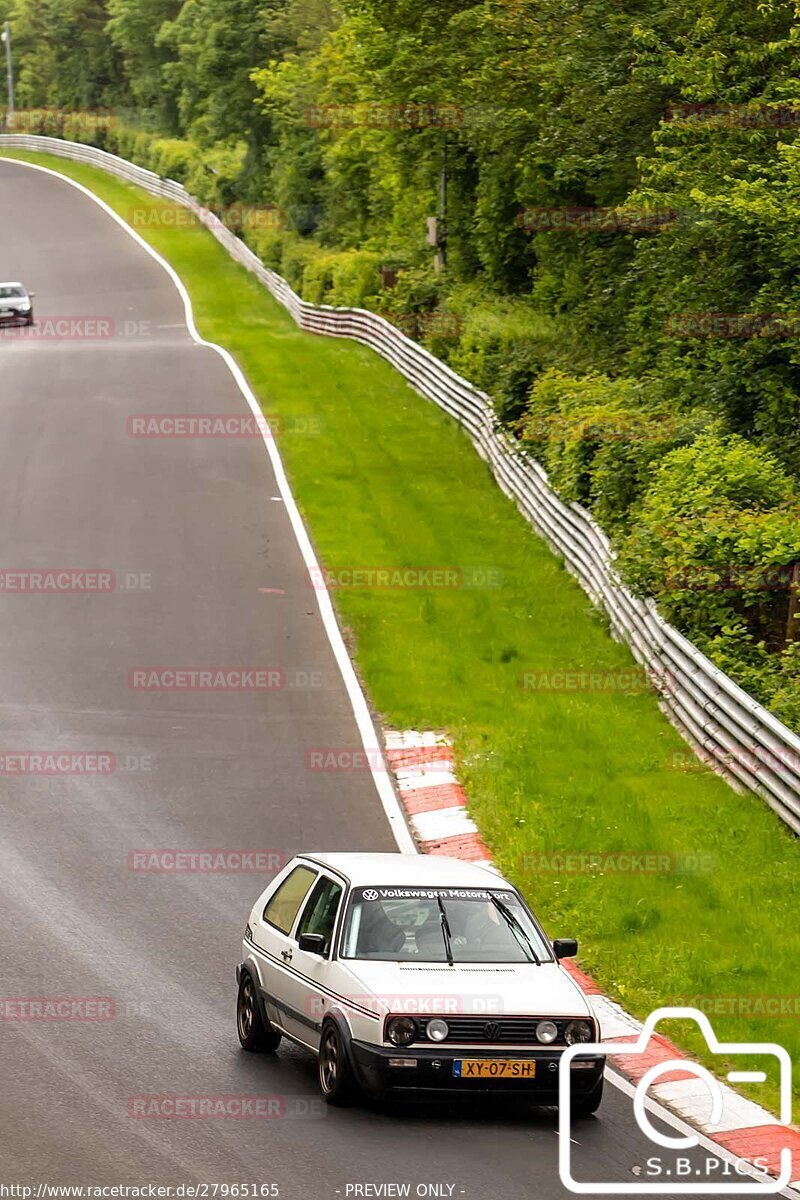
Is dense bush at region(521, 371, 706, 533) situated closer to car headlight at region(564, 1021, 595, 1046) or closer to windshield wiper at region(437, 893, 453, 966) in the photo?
windshield wiper at region(437, 893, 453, 966)

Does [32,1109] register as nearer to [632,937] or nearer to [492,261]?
[632,937]

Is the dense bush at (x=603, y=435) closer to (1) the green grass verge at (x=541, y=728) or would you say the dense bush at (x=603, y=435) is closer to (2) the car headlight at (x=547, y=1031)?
(1) the green grass verge at (x=541, y=728)

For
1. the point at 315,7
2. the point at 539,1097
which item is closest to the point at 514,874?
the point at 539,1097

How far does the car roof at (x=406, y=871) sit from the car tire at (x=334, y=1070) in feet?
3.57

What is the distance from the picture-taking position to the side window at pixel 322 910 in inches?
441

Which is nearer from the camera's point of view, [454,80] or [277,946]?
[277,946]

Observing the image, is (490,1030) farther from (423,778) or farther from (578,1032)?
(423,778)

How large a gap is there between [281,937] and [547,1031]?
2247mm

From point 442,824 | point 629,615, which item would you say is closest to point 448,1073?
point 442,824

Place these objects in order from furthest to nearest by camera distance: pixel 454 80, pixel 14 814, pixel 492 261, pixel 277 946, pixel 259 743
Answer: pixel 492 261, pixel 454 80, pixel 259 743, pixel 14 814, pixel 277 946

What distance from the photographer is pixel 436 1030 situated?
10.1 meters

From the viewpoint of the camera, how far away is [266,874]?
15375 mm

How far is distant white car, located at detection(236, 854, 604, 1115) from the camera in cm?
1012

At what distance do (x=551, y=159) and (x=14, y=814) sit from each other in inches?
842
